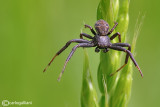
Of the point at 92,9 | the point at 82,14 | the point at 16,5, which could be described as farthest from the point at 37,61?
the point at 92,9

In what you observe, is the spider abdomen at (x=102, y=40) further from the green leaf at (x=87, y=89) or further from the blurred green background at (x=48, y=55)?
the blurred green background at (x=48, y=55)

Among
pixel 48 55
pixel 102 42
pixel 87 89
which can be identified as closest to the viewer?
pixel 87 89

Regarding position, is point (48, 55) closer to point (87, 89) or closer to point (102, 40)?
point (102, 40)

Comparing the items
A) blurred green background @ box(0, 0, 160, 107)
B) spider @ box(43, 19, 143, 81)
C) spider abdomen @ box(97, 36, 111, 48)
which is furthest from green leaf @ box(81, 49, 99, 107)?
blurred green background @ box(0, 0, 160, 107)

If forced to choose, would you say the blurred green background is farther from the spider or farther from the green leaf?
the green leaf

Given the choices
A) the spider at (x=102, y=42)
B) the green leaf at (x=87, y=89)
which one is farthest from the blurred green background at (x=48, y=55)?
the green leaf at (x=87, y=89)

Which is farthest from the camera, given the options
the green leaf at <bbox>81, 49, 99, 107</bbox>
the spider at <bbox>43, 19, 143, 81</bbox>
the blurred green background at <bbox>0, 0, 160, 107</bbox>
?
the blurred green background at <bbox>0, 0, 160, 107</bbox>

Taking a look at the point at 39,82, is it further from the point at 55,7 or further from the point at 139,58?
the point at 139,58

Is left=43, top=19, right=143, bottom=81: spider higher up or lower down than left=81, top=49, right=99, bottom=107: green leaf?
higher up

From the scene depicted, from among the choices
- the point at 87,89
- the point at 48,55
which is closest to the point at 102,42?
the point at 87,89
